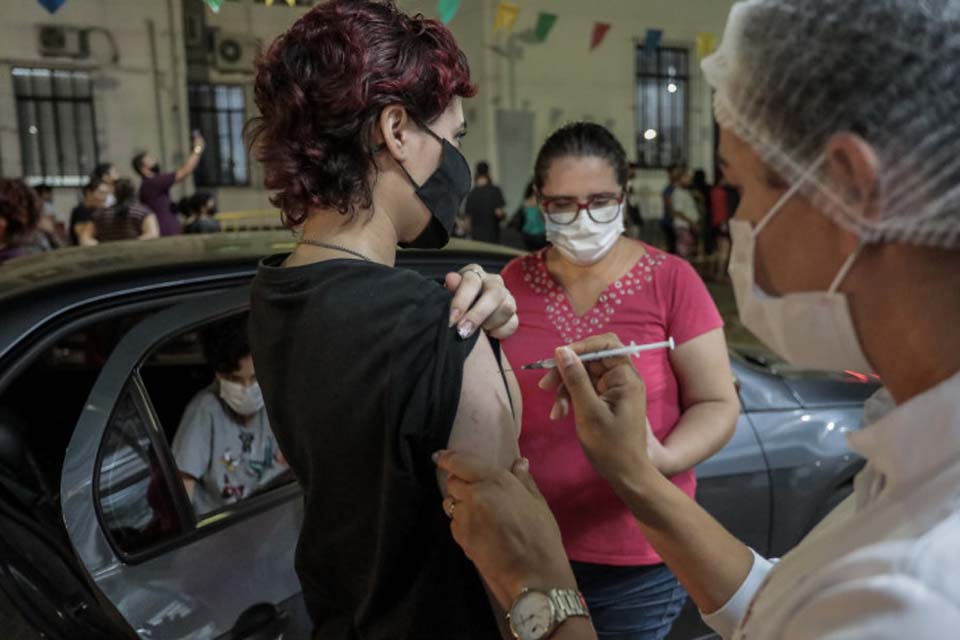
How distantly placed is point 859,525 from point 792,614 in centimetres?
12

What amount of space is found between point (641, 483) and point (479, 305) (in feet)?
1.54

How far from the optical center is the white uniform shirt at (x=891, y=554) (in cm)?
68

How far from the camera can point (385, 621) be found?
1.21m

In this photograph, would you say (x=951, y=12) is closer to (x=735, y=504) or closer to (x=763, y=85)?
(x=763, y=85)

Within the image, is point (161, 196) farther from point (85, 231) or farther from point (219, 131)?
point (219, 131)

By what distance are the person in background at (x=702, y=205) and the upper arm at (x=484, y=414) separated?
1180 cm

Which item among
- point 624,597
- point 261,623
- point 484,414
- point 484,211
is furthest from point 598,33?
point 484,414

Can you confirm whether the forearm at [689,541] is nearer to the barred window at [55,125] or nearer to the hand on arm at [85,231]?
the hand on arm at [85,231]

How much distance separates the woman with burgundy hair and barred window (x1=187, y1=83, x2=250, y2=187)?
12715 mm

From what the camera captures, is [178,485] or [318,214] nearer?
[318,214]

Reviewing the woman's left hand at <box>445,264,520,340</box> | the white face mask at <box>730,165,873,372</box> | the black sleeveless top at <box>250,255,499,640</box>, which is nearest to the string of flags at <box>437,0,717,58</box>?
the woman's left hand at <box>445,264,520,340</box>

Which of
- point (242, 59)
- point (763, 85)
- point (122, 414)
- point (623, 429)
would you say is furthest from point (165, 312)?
point (242, 59)

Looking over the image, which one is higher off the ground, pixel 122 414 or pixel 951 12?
pixel 951 12

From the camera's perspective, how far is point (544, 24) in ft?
42.5
